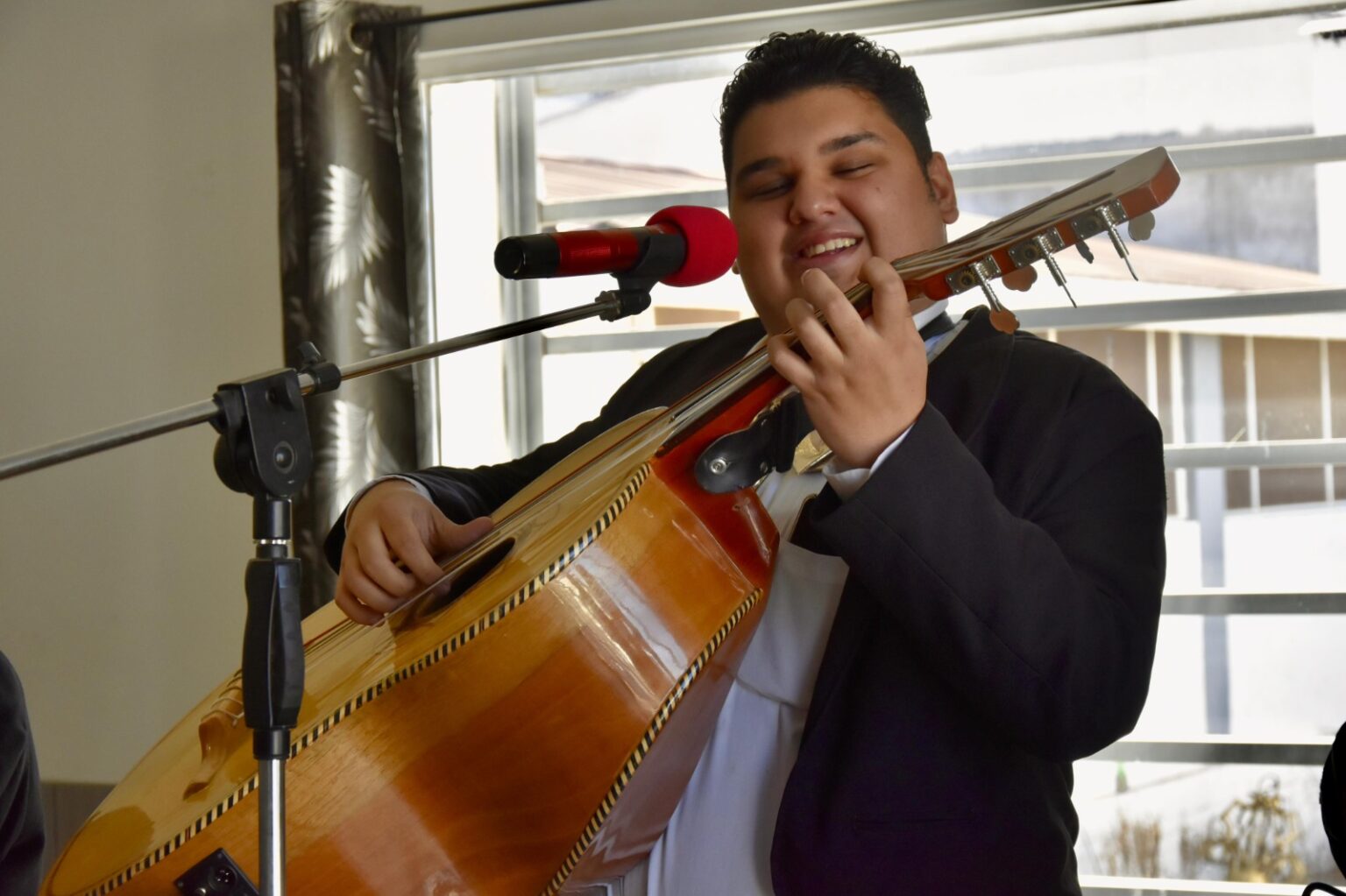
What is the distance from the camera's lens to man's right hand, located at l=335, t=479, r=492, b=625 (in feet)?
4.17

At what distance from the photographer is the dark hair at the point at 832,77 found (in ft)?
4.48

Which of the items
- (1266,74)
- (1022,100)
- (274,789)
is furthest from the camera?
(1022,100)

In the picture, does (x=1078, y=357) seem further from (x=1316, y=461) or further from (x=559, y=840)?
(x=1316, y=461)

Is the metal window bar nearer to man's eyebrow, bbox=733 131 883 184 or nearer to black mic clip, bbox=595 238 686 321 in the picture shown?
man's eyebrow, bbox=733 131 883 184

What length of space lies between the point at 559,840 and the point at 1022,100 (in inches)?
65.1

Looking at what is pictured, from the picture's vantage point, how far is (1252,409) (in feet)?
7.06

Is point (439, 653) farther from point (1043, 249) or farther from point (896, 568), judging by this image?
point (1043, 249)

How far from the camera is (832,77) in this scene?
53.6 inches

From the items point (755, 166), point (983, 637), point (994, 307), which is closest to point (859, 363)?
point (994, 307)

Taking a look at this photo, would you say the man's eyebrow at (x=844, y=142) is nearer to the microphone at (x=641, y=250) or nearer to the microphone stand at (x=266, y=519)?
the microphone at (x=641, y=250)

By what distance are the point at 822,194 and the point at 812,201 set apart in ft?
0.05

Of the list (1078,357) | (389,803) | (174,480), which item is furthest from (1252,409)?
(174,480)

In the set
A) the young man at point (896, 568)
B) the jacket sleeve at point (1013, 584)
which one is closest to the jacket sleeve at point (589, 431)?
the young man at point (896, 568)

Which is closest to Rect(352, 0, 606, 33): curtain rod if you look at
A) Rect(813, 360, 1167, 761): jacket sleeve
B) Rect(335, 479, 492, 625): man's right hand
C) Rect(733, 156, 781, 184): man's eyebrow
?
Rect(733, 156, 781, 184): man's eyebrow
